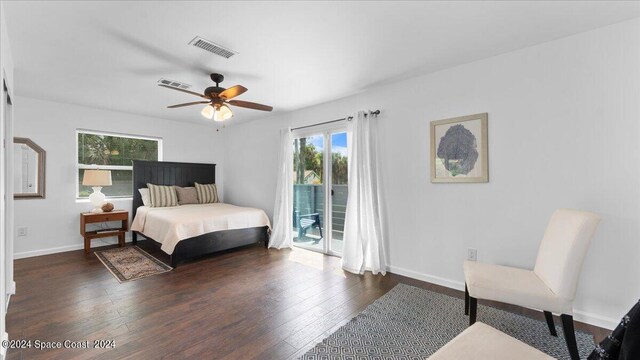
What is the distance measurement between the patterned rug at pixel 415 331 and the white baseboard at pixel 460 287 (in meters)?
0.25

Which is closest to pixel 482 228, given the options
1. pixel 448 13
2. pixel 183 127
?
pixel 448 13

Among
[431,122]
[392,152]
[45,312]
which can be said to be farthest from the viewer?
[392,152]

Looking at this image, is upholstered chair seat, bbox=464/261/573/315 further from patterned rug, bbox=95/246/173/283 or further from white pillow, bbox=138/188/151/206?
white pillow, bbox=138/188/151/206

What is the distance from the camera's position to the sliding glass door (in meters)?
4.05

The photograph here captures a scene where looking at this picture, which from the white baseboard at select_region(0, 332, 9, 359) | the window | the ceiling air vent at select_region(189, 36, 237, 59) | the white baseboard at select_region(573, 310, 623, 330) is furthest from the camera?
the window

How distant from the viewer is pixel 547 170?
233cm

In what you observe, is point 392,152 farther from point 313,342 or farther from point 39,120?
point 39,120

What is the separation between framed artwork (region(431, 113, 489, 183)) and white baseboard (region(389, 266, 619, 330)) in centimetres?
107

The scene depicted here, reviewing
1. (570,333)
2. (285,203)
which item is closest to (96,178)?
(285,203)

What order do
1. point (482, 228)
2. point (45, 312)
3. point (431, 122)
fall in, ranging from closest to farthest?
point (45, 312) → point (482, 228) → point (431, 122)

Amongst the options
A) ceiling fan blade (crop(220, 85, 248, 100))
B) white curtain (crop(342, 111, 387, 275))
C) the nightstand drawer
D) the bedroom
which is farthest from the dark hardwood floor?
ceiling fan blade (crop(220, 85, 248, 100))

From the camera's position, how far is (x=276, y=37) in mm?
2252

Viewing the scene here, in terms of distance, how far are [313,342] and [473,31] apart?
270 cm

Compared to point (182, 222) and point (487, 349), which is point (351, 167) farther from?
point (487, 349)
